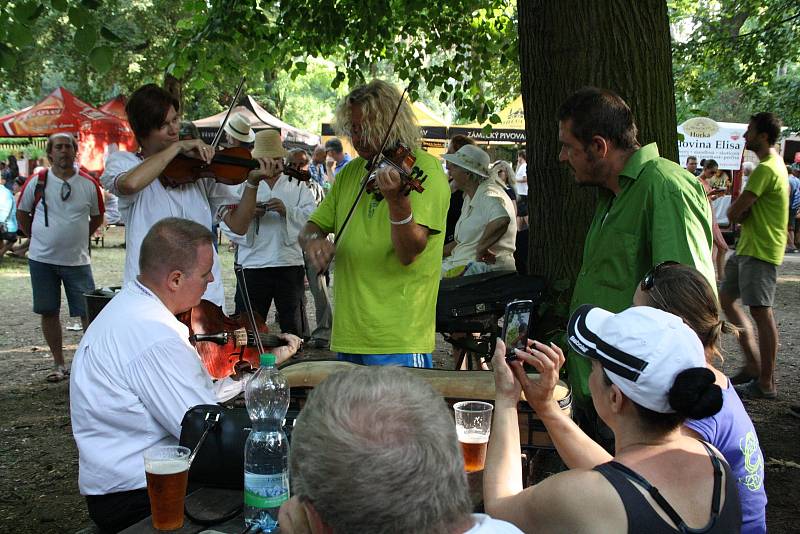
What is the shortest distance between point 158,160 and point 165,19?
22592mm

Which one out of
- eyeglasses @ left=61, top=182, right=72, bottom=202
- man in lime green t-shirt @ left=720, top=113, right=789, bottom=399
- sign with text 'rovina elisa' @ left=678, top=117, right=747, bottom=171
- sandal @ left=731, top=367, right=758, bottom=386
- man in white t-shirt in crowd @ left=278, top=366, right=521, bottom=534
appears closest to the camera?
man in white t-shirt in crowd @ left=278, top=366, right=521, bottom=534

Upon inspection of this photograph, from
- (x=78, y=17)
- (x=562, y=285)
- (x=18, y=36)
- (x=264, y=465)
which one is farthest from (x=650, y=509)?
(x=18, y=36)

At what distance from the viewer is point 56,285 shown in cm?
640

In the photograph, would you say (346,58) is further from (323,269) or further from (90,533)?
(90,533)

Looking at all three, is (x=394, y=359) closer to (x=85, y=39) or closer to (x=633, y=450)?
(x=633, y=450)

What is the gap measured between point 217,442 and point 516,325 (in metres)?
0.84

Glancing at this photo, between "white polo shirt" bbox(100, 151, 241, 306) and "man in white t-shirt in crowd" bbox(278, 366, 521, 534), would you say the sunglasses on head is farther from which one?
"white polo shirt" bbox(100, 151, 241, 306)

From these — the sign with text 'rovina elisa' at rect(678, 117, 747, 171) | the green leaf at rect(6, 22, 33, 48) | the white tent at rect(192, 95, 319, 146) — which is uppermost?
the white tent at rect(192, 95, 319, 146)

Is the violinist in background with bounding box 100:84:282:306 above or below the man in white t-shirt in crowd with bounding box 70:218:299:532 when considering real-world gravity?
above

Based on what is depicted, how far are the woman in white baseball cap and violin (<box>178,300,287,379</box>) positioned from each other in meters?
1.81

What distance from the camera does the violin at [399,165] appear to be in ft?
10.1

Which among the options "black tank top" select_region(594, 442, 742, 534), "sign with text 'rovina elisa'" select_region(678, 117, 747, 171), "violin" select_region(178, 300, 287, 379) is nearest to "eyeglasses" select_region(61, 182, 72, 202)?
"violin" select_region(178, 300, 287, 379)

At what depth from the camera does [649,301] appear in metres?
2.41

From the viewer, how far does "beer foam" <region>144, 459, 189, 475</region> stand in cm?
189
